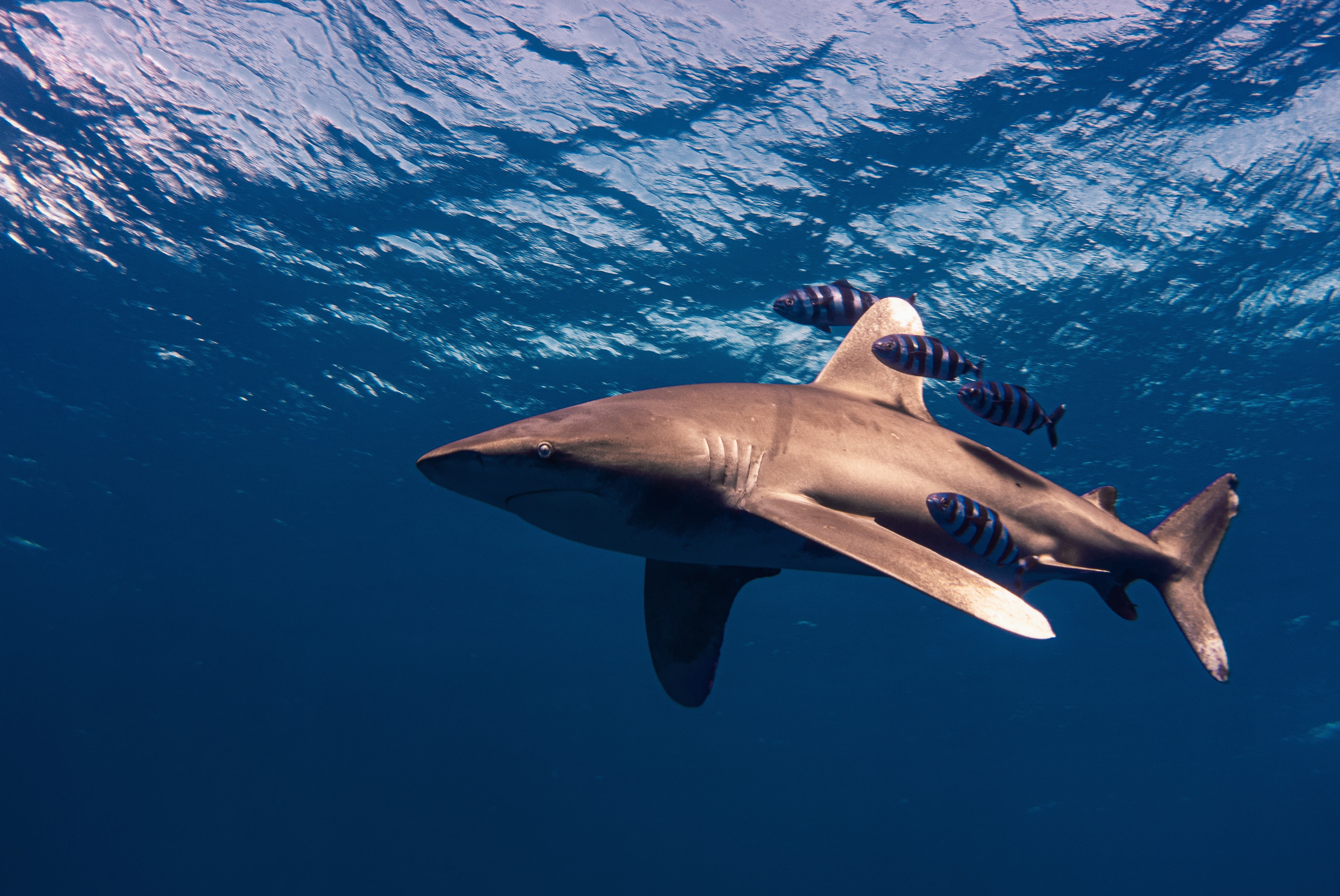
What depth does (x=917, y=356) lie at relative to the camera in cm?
360

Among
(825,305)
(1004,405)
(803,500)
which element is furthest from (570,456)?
(1004,405)

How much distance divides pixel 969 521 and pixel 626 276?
10.7 meters

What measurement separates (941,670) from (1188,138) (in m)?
31.9

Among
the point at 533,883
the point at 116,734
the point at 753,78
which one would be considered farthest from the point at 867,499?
the point at 533,883

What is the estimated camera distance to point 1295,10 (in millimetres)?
7594

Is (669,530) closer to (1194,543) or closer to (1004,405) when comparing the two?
(1004,405)

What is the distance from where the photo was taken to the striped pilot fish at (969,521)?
290 cm

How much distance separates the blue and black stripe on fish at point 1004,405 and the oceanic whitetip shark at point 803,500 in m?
0.27

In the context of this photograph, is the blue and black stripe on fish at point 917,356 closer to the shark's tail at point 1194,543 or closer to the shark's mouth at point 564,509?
the shark's tail at point 1194,543

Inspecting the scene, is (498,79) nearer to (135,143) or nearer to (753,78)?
(753,78)

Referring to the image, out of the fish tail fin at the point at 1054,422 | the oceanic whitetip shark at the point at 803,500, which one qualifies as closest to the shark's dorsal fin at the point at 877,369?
the oceanic whitetip shark at the point at 803,500

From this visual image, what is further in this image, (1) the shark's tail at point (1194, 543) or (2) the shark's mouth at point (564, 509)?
(1) the shark's tail at point (1194, 543)

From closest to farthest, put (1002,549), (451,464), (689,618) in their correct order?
1. (451,464)
2. (1002,549)
3. (689,618)

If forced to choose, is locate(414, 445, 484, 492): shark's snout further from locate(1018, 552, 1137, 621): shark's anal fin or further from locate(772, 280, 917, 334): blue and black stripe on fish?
locate(1018, 552, 1137, 621): shark's anal fin
